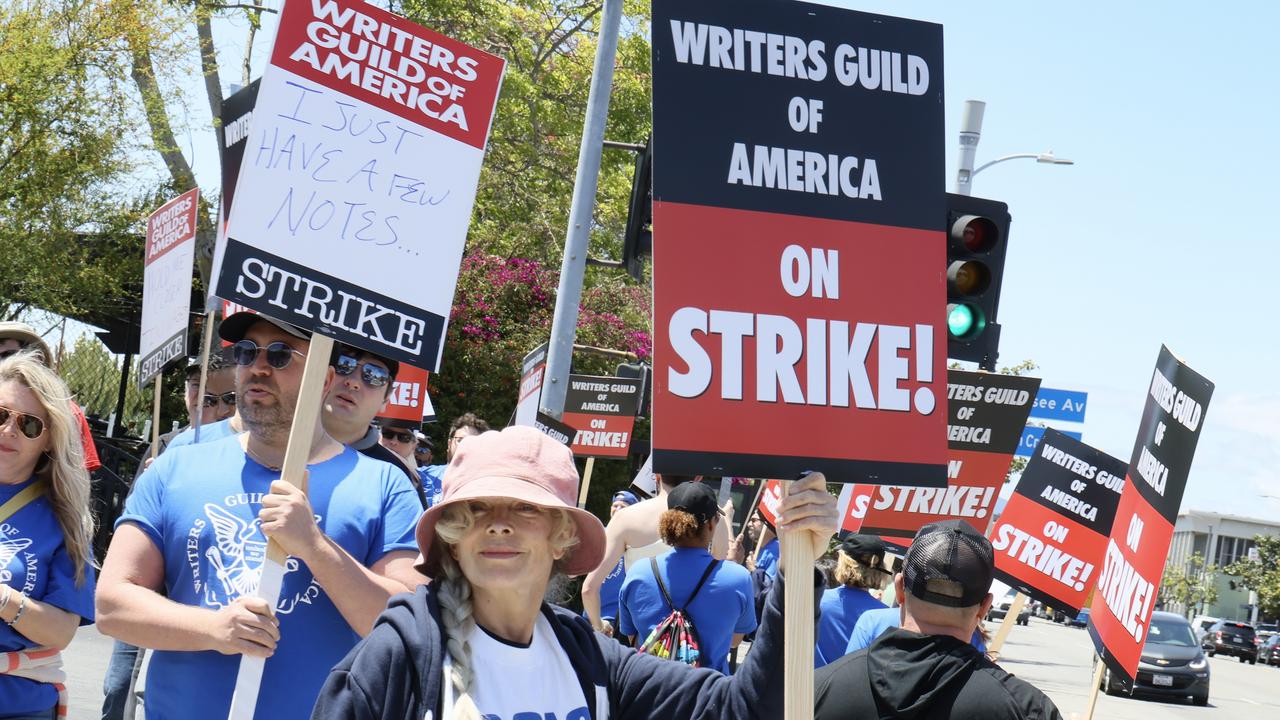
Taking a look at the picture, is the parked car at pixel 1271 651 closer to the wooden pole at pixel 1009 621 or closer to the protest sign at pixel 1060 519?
the protest sign at pixel 1060 519

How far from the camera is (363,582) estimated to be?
3.48 m

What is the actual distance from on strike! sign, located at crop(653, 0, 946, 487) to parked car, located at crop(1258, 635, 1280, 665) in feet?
192

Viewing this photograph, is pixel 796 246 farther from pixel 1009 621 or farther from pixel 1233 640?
pixel 1233 640

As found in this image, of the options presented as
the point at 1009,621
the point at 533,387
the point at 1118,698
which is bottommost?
the point at 1118,698

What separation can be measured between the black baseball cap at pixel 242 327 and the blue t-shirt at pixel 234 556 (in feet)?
1.44

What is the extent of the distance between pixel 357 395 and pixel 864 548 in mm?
3256

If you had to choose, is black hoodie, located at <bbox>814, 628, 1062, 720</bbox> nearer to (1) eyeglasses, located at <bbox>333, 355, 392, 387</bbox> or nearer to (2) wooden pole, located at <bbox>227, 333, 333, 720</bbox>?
(2) wooden pole, located at <bbox>227, 333, 333, 720</bbox>

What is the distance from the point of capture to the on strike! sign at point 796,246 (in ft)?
11.7

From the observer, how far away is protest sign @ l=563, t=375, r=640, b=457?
14.6 meters

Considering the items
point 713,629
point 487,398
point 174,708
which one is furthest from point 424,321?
point 487,398

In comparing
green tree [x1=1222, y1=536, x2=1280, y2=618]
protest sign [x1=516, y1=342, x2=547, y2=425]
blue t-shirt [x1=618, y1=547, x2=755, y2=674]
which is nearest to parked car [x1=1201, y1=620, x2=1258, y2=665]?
green tree [x1=1222, y1=536, x2=1280, y2=618]

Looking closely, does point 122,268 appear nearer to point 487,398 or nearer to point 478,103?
point 487,398

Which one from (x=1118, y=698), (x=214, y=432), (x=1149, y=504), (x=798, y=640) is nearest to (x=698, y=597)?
(x=1149, y=504)

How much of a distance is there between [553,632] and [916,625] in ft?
4.77
